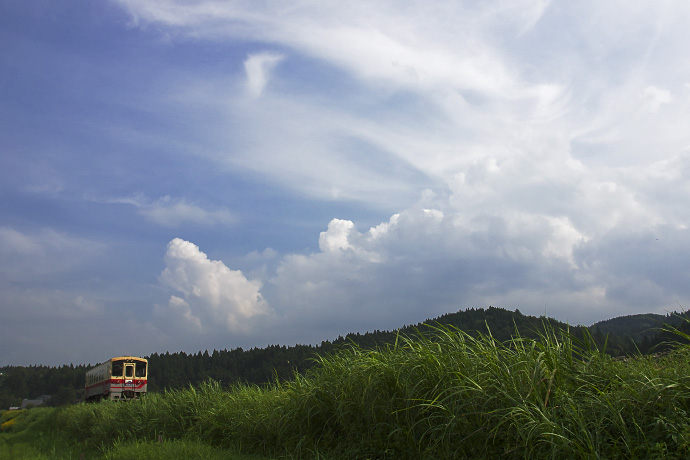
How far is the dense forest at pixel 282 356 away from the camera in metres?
6.43

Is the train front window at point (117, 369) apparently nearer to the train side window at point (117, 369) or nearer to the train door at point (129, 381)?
the train side window at point (117, 369)

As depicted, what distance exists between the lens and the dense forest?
21.1 feet

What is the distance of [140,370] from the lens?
27828 millimetres

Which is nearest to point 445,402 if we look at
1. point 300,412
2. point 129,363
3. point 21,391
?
point 300,412

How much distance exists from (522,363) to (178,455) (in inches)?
218

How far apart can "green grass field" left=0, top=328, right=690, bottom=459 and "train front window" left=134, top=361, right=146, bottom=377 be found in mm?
20117

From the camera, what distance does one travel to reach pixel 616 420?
14.5 ft

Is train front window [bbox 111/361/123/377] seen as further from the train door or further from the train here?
the train door

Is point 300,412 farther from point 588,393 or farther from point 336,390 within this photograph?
point 588,393

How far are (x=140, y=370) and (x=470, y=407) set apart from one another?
2633 centimetres

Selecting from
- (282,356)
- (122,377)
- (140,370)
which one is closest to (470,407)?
(122,377)

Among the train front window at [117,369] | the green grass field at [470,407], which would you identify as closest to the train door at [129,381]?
the train front window at [117,369]

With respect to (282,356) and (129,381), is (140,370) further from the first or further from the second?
(282,356)

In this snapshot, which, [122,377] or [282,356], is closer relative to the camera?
[122,377]
